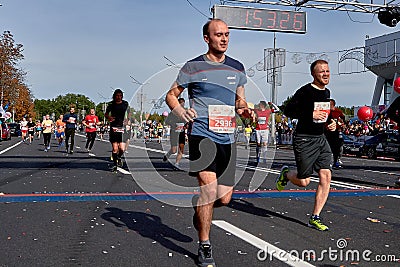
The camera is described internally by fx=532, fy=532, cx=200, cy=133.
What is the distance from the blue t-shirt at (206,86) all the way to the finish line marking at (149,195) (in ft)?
12.1

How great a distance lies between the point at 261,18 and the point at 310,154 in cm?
1385

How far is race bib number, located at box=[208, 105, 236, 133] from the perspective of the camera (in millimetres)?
4570

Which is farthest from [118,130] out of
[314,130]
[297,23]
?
[297,23]

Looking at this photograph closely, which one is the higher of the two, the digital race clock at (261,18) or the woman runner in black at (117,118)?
the digital race clock at (261,18)

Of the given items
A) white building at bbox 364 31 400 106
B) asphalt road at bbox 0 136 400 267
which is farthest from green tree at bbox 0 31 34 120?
asphalt road at bbox 0 136 400 267

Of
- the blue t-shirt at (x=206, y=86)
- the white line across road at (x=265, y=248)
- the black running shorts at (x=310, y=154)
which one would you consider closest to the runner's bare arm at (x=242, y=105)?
the blue t-shirt at (x=206, y=86)

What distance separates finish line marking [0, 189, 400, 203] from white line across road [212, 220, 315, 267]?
2.41 m

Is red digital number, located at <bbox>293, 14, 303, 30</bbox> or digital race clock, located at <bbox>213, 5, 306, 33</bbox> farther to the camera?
red digital number, located at <bbox>293, 14, 303, 30</bbox>

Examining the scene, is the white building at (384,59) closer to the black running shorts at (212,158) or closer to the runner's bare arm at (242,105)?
the runner's bare arm at (242,105)

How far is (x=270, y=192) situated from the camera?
9.02m

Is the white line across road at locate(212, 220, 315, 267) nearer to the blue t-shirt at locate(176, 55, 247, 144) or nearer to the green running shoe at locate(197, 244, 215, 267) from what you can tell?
the green running shoe at locate(197, 244, 215, 267)

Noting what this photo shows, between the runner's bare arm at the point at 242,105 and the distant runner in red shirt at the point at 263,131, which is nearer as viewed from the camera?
the runner's bare arm at the point at 242,105

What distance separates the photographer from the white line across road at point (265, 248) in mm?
4518

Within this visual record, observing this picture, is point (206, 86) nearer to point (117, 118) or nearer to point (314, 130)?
point (314, 130)
